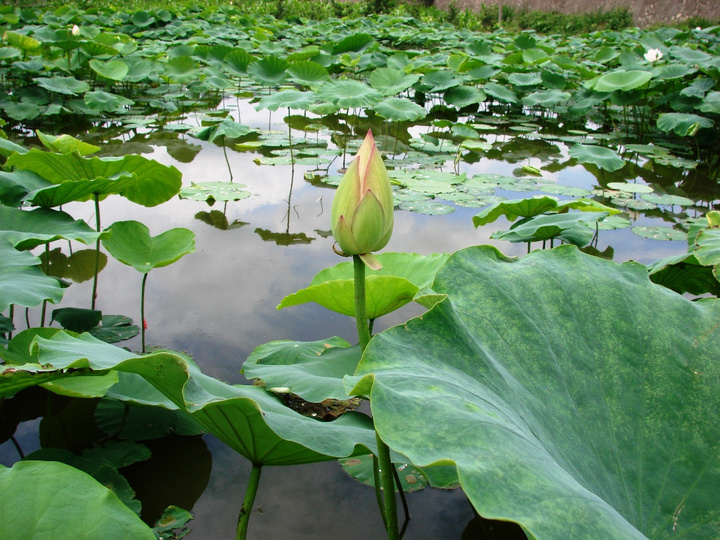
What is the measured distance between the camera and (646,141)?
5469 millimetres

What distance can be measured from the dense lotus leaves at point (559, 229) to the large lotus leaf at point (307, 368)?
0.76 meters

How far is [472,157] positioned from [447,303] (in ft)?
13.3

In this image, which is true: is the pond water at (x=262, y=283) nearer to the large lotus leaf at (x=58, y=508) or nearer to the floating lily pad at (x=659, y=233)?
the floating lily pad at (x=659, y=233)

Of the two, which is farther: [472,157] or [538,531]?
[472,157]

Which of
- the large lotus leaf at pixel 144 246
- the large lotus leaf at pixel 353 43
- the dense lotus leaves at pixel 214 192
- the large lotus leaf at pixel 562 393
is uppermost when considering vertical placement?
the large lotus leaf at pixel 353 43

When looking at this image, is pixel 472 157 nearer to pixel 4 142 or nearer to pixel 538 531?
pixel 4 142

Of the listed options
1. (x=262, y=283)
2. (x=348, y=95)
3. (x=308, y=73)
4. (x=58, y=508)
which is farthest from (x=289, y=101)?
(x=58, y=508)

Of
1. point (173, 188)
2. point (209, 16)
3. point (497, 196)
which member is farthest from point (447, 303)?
point (209, 16)

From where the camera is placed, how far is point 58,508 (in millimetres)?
707

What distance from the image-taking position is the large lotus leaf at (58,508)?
2.26ft

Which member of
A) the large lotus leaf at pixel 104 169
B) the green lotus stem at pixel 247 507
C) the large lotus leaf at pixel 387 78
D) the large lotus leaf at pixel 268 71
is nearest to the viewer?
the green lotus stem at pixel 247 507

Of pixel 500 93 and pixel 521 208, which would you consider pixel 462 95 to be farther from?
pixel 521 208

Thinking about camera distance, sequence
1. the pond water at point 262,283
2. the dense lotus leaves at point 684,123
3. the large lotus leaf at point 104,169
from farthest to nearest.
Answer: the dense lotus leaves at point 684,123
the large lotus leaf at point 104,169
the pond water at point 262,283

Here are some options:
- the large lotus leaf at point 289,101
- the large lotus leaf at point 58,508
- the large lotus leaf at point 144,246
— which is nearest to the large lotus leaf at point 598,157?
the large lotus leaf at point 289,101
